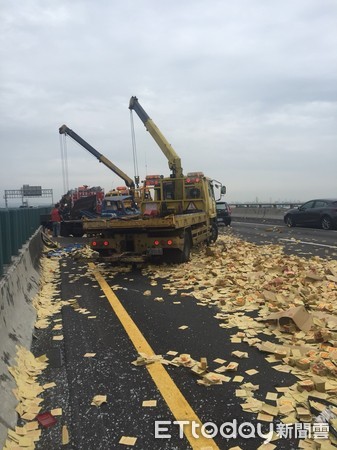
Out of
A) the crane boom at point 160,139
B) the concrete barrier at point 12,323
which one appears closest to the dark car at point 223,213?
the crane boom at point 160,139

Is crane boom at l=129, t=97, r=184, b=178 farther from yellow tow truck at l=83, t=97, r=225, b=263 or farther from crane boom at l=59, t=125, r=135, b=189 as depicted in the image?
crane boom at l=59, t=125, r=135, b=189

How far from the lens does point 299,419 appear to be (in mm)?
3031

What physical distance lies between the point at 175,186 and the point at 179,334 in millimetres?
8664

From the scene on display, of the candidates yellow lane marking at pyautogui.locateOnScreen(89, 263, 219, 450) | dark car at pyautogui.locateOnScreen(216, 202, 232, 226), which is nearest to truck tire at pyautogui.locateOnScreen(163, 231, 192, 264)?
yellow lane marking at pyautogui.locateOnScreen(89, 263, 219, 450)

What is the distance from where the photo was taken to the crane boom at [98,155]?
90.0 ft

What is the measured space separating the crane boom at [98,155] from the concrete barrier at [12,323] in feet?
71.3

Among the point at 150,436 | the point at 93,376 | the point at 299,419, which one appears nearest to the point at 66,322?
the point at 93,376

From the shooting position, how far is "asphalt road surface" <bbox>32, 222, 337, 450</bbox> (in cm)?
292

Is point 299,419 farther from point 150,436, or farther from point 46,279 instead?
point 46,279

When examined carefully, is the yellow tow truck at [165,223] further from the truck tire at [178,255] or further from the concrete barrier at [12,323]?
the concrete barrier at [12,323]

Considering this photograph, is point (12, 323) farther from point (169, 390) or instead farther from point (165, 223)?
point (165, 223)

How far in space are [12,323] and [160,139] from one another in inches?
489

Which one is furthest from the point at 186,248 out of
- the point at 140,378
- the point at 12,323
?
the point at 140,378

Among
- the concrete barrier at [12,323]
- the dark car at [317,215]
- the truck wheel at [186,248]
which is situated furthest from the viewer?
the dark car at [317,215]
